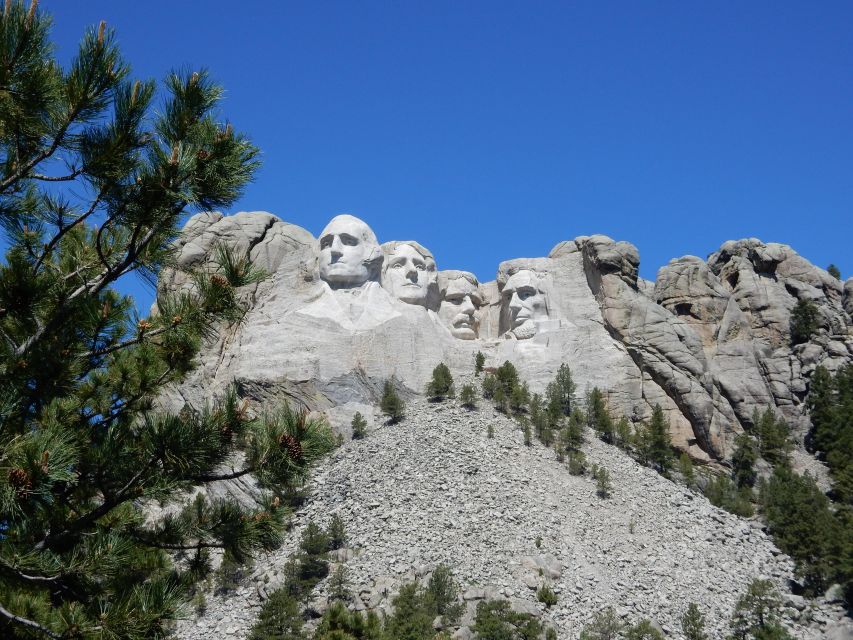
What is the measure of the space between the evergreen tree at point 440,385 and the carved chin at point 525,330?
383cm

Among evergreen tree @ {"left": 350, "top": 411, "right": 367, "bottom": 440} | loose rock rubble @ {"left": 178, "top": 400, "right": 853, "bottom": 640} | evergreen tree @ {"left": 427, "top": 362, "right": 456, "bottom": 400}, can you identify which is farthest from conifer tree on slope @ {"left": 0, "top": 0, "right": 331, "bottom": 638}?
evergreen tree @ {"left": 427, "top": 362, "right": 456, "bottom": 400}

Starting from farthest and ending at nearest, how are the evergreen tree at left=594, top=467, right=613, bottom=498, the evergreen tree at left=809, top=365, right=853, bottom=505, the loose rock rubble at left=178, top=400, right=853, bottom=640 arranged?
the evergreen tree at left=809, top=365, right=853, bottom=505 < the evergreen tree at left=594, top=467, right=613, bottom=498 < the loose rock rubble at left=178, top=400, right=853, bottom=640

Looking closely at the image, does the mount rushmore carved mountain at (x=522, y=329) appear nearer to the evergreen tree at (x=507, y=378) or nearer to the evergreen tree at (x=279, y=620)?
the evergreen tree at (x=507, y=378)

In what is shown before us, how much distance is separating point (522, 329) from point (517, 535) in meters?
10.4

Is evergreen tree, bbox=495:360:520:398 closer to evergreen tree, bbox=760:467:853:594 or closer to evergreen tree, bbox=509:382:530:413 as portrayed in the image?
evergreen tree, bbox=509:382:530:413

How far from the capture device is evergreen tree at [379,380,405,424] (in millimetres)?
33500

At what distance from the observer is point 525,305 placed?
124 feet

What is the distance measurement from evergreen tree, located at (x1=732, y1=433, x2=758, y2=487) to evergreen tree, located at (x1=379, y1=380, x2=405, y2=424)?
10536mm

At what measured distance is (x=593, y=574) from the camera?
91.0ft

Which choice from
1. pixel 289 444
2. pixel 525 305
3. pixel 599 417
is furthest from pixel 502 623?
pixel 525 305

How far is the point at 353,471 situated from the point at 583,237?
42.5 feet

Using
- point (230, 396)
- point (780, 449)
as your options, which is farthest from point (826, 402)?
point (230, 396)

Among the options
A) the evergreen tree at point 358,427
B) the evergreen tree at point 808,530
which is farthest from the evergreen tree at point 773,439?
the evergreen tree at point 358,427

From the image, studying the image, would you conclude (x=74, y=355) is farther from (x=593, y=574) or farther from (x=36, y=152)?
(x=593, y=574)
